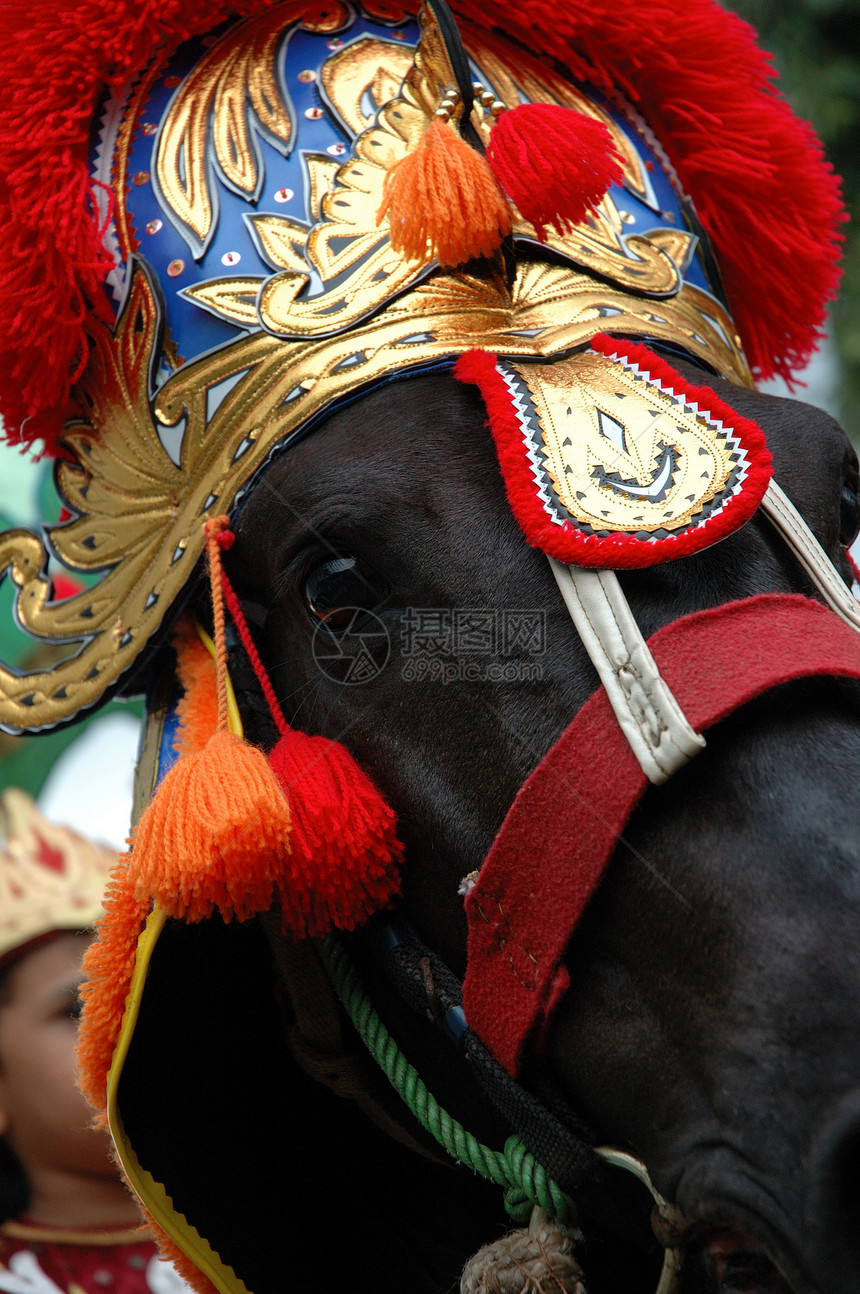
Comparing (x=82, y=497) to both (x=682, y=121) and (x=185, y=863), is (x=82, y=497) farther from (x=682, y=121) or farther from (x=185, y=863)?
(x=682, y=121)

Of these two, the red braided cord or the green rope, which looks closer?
the green rope

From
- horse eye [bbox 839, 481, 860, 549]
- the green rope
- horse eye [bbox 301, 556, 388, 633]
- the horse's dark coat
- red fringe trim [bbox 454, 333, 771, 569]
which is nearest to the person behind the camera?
the horse's dark coat

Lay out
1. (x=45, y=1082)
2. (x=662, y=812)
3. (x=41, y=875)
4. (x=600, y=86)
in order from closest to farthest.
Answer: (x=662, y=812)
(x=600, y=86)
(x=45, y=1082)
(x=41, y=875)

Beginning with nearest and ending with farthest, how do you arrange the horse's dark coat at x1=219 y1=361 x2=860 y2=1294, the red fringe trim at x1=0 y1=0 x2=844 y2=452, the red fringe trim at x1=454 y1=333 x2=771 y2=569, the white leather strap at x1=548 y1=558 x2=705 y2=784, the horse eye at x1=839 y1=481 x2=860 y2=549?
the horse's dark coat at x1=219 y1=361 x2=860 y2=1294 < the white leather strap at x1=548 y1=558 x2=705 y2=784 < the red fringe trim at x1=454 y1=333 x2=771 y2=569 < the horse eye at x1=839 y1=481 x2=860 y2=549 < the red fringe trim at x1=0 y1=0 x2=844 y2=452

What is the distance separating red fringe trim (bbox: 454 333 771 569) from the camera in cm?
129

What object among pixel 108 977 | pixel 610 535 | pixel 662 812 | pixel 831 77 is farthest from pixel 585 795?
pixel 831 77

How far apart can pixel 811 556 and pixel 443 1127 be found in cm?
82

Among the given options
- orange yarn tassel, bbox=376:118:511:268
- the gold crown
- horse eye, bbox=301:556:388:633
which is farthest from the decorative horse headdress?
the gold crown

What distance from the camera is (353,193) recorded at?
1.73 metres

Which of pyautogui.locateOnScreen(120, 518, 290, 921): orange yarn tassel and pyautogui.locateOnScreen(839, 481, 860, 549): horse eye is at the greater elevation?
pyautogui.locateOnScreen(120, 518, 290, 921): orange yarn tassel

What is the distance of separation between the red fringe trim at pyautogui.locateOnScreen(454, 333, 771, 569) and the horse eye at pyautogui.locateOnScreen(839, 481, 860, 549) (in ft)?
0.86

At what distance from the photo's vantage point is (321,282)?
5.51 feet

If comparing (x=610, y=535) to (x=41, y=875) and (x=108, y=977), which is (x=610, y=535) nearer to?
(x=108, y=977)

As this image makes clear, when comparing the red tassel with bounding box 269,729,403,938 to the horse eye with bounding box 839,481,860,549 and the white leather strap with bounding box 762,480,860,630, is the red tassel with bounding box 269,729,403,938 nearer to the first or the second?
the white leather strap with bounding box 762,480,860,630
